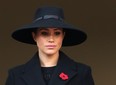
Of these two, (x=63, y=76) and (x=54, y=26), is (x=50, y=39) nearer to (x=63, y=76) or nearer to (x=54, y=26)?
(x=54, y=26)

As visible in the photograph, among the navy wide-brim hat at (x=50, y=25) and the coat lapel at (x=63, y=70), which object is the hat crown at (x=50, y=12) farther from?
the coat lapel at (x=63, y=70)

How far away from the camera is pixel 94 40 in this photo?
4.04 metres

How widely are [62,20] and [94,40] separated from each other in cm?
168

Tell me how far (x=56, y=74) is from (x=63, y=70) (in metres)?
0.05

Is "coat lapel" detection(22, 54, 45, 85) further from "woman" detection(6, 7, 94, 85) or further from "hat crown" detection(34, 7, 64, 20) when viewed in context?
"hat crown" detection(34, 7, 64, 20)

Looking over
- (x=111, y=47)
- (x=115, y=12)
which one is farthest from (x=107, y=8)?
(x=111, y=47)

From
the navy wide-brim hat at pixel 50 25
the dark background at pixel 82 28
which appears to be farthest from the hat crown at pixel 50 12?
the dark background at pixel 82 28

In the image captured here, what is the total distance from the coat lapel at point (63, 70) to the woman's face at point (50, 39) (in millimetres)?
89

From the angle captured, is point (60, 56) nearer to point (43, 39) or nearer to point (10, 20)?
point (43, 39)

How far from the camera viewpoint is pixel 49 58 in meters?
2.43

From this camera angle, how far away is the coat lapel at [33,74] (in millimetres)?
2377

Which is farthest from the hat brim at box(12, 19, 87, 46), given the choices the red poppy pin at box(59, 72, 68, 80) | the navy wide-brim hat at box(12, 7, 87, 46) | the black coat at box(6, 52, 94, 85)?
the red poppy pin at box(59, 72, 68, 80)

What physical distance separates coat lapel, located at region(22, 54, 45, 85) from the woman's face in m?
0.10

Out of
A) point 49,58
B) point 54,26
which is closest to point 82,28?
point 49,58
